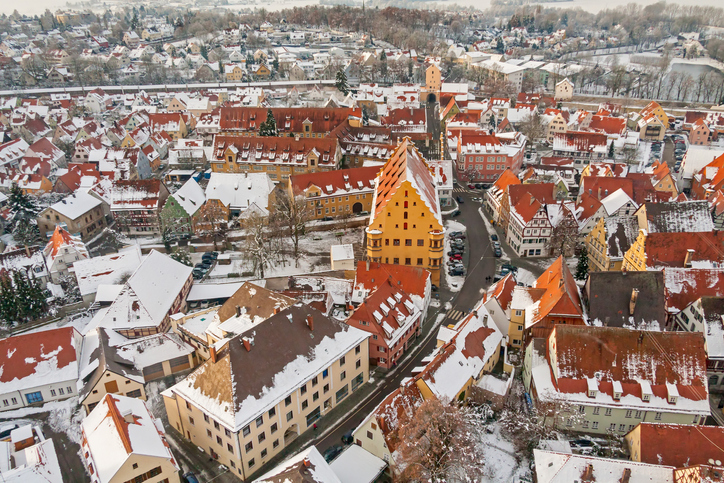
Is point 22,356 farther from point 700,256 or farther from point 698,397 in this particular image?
point 700,256

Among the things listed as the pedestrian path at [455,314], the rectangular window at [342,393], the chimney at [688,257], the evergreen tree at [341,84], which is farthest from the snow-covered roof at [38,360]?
the evergreen tree at [341,84]

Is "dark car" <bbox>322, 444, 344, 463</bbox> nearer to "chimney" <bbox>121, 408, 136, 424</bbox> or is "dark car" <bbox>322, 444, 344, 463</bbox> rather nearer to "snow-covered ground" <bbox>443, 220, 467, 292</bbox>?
"chimney" <bbox>121, 408, 136, 424</bbox>

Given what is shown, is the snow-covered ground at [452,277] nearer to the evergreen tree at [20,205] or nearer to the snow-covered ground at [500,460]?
the snow-covered ground at [500,460]

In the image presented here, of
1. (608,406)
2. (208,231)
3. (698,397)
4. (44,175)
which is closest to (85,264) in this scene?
(208,231)

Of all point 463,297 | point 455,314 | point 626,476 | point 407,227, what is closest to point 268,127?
point 407,227

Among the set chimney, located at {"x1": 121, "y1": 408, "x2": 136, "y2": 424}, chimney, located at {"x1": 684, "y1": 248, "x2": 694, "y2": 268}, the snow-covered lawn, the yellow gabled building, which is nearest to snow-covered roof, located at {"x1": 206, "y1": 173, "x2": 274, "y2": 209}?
the snow-covered lawn

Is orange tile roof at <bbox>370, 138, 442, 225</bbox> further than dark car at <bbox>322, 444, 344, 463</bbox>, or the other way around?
orange tile roof at <bbox>370, 138, 442, 225</bbox>
